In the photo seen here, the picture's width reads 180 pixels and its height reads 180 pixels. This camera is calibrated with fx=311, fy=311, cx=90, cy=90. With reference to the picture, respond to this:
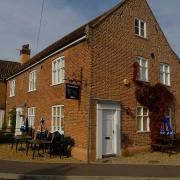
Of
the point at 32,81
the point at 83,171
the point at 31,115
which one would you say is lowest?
the point at 83,171

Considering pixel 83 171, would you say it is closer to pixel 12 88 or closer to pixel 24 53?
pixel 12 88

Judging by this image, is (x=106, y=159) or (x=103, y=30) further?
(x=103, y=30)

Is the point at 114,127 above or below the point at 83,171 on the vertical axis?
above

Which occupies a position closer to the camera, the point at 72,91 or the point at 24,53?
the point at 72,91

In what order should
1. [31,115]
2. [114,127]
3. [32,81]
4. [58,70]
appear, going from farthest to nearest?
[32,81]
[31,115]
[58,70]
[114,127]

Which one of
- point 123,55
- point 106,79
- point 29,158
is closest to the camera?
point 29,158

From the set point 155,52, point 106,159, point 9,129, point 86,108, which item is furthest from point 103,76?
point 9,129

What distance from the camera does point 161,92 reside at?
18.8 meters

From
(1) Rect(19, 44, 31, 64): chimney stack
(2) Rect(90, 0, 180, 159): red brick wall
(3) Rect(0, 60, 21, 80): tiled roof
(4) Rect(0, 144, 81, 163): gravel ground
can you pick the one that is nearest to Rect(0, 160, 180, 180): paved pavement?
(4) Rect(0, 144, 81, 163): gravel ground

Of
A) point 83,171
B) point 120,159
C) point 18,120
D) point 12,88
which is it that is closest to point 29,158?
point 83,171

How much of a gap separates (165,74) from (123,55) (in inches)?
187

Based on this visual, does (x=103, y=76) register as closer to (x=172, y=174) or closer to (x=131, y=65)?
(x=131, y=65)

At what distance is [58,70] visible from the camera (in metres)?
18.4

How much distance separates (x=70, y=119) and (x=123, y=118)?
2.79m
